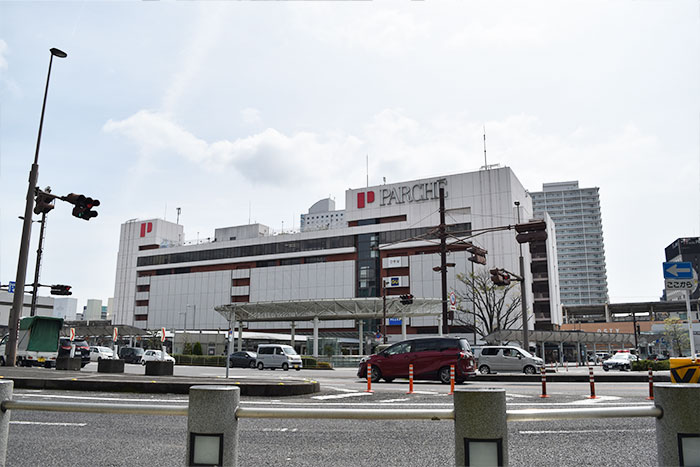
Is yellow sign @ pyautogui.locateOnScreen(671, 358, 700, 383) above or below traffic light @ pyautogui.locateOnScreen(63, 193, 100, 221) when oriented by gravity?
below

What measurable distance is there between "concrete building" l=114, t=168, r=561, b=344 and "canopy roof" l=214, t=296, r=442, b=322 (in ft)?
37.0

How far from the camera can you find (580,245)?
182125 millimetres

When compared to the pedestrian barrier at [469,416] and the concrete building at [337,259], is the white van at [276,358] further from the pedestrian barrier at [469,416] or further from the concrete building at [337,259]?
the pedestrian barrier at [469,416]

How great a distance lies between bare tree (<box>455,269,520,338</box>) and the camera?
50.7 m

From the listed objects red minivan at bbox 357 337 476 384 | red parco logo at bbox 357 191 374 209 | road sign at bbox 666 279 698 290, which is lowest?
red minivan at bbox 357 337 476 384

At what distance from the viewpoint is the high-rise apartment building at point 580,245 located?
17850cm

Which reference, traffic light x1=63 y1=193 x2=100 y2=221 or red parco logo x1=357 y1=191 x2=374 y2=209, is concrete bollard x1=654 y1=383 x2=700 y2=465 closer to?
traffic light x1=63 y1=193 x2=100 y2=221

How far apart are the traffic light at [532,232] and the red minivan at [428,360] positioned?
471 cm

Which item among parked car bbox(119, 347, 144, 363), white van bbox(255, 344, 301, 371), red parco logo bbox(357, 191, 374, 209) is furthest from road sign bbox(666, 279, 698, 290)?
red parco logo bbox(357, 191, 374, 209)

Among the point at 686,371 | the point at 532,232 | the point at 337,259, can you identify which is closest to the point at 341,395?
the point at 686,371

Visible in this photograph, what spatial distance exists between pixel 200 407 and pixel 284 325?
83.9 metres

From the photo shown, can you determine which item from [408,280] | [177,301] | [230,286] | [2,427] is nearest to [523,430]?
[2,427]

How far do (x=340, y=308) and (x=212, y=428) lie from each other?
52.3 meters

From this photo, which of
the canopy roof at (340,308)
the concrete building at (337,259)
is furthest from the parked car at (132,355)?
the concrete building at (337,259)
